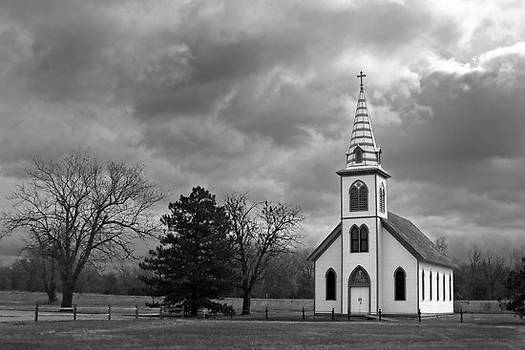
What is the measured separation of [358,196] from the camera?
57.4 m

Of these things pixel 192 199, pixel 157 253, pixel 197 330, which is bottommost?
pixel 197 330

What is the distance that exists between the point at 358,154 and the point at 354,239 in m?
7.00

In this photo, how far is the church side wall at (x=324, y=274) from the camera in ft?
189

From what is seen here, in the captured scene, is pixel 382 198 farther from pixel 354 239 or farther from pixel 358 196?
pixel 354 239

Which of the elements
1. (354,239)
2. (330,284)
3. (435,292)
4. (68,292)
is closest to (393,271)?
(354,239)

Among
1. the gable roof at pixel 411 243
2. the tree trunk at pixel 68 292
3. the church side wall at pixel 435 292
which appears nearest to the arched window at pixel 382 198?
the gable roof at pixel 411 243

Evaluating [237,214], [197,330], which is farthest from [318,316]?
[197,330]

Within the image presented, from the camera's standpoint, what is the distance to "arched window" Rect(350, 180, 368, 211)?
57150mm

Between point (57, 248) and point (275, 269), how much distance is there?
3796 centimetres

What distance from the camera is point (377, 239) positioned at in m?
56.2

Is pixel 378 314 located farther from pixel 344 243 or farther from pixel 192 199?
pixel 192 199

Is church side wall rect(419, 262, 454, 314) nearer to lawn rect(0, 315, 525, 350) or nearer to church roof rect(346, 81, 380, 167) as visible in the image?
church roof rect(346, 81, 380, 167)

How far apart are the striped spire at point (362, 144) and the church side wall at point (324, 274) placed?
265 inches

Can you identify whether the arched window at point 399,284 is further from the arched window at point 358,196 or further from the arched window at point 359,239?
the arched window at point 358,196
